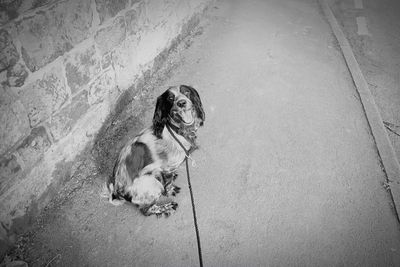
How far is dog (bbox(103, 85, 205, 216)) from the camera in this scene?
3.05 meters

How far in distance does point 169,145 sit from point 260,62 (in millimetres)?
3479

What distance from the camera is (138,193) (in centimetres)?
303

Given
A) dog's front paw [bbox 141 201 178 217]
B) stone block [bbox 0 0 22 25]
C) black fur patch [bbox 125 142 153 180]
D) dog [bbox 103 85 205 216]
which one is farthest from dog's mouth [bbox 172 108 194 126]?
stone block [bbox 0 0 22 25]

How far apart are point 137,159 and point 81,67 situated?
1348 mm

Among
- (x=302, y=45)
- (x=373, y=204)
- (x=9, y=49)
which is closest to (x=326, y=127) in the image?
(x=373, y=204)

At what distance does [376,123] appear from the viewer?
452 cm

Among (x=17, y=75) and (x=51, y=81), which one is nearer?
(x=17, y=75)

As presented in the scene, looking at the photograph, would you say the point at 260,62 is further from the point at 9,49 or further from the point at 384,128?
the point at 9,49

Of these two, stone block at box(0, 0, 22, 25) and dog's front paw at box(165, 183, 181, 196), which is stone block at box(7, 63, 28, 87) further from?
dog's front paw at box(165, 183, 181, 196)

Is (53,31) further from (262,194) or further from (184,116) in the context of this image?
(262,194)

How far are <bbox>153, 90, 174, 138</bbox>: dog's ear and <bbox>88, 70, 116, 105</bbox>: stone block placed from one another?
42.8 inches

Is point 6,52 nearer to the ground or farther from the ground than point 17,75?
farther from the ground

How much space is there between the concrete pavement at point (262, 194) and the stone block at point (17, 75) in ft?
4.97

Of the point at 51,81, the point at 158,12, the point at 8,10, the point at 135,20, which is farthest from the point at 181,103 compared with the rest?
the point at 158,12
